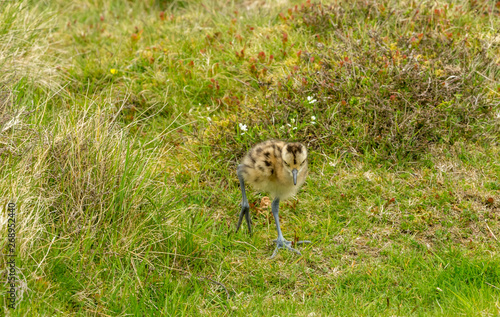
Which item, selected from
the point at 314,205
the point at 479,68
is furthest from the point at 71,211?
the point at 479,68

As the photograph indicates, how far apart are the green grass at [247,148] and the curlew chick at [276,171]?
26cm

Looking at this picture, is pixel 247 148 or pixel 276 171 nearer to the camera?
pixel 276 171

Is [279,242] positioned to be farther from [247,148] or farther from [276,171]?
[247,148]

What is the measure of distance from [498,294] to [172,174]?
330 cm

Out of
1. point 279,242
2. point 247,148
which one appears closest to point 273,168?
point 279,242

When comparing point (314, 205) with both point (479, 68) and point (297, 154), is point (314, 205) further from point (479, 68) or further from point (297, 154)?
point (479, 68)

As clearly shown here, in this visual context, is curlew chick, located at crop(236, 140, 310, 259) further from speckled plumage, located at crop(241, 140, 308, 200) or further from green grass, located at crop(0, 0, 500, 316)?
green grass, located at crop(0, 0, 500, 316)

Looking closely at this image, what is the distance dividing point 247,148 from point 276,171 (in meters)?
1.03

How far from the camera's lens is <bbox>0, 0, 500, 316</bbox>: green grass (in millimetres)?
4500

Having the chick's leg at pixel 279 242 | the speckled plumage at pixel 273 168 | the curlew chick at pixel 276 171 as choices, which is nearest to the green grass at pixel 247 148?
the chick's leg at pixel 279 242

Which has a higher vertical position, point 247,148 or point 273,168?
point 273,168

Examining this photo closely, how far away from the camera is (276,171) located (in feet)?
17.4

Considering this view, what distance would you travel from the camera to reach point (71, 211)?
469 cm

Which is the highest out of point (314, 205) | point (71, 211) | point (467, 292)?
point (71, 211)
